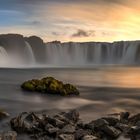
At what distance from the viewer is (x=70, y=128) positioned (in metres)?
17.2

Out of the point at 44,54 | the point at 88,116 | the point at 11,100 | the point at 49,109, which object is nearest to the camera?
the point at 88,116

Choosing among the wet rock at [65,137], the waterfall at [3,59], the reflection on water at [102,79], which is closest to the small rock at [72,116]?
the wet rock at [65,137]

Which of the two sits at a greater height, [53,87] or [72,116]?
[53,87]

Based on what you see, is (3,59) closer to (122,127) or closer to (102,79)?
(102,79)

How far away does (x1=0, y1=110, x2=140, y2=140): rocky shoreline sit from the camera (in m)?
16.5

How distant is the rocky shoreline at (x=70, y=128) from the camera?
648 inches

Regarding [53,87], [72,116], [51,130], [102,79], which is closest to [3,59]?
[102,79]

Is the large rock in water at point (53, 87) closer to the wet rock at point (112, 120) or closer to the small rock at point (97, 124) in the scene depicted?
the wet rock at point (112, 120)

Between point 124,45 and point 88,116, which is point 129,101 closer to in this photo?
point 88,116

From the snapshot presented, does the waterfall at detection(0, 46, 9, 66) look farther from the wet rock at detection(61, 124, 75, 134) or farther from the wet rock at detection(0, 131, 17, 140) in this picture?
the wet rock at detection(0, 131, 17, 140)

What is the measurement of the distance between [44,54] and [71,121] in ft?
370

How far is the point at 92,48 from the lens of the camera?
138000 millimetres

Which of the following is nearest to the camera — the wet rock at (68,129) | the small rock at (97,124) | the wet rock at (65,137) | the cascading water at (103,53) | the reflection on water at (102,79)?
the wet rock at (65,137)

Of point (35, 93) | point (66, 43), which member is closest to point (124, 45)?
point (66, 43)
